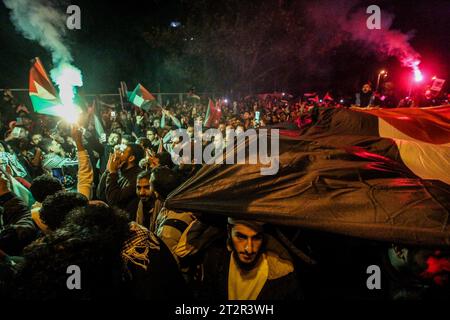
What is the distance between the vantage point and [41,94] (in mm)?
5418

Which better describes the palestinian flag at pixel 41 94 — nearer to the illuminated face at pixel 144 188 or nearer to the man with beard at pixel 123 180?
the man with beard at pixel 123 180

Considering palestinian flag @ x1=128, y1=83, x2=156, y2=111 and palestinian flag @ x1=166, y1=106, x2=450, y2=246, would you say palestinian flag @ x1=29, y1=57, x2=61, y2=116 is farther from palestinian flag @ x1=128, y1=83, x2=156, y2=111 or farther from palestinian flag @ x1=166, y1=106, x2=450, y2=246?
palestinian flag @ x1=166, y1=106, x2=450, y2=246

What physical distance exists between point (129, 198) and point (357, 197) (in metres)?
2.88

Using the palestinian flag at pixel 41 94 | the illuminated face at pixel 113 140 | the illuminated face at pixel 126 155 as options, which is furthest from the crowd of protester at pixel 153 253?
the illuminated face at pixel 113 140

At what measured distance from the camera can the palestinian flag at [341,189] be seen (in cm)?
174

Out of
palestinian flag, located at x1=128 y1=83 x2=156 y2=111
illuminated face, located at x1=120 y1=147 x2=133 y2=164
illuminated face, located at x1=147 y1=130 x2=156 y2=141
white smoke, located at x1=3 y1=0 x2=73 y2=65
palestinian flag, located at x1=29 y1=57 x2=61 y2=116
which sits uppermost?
white smoke, located at x1=3 y1=0 x2=73 y2=65

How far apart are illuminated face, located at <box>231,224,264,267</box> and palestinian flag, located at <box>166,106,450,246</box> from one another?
0.86 feet

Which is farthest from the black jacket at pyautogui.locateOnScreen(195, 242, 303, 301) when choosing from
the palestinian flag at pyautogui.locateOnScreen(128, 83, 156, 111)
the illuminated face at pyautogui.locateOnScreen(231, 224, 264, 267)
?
the palestinian flag at pyautogui.locateOnScreen(128, 83, 156, 111)

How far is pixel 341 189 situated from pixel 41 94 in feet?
17.2

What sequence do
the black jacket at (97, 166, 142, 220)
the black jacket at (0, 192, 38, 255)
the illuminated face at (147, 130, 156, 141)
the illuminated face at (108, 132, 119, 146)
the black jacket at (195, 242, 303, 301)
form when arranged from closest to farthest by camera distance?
the black jacket at (195, 242, 303, 301)
the black jacket at (0, 192, 38, 255)
the black jacket at (97, 166, 142, 220)
the illuminated face at (108, 132, 119, 146)
the illuminated face at (147, 130, 156, 141)

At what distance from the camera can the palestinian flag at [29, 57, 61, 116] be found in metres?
5.36

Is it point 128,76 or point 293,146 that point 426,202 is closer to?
point 293,146

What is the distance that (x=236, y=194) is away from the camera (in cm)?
219
